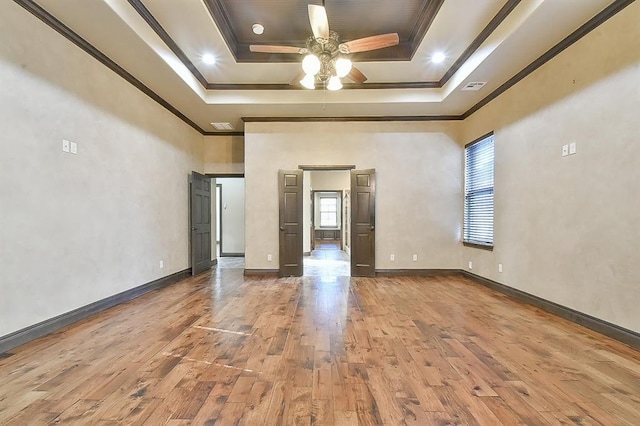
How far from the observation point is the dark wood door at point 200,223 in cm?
623

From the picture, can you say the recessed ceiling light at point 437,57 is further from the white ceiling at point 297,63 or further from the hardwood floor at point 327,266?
the hardwood floor at point 327,266

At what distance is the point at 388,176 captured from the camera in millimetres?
6137

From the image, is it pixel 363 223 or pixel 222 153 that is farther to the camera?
pixel 222 153

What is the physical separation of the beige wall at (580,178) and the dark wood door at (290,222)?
3428 millimetres

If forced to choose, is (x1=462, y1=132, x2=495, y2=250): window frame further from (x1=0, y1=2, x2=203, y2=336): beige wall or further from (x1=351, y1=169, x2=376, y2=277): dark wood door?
(x1=0, y1=2, x2=203, y2=336): beige wall

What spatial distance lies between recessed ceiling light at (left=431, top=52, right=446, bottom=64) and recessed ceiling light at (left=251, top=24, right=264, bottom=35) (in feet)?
7.84

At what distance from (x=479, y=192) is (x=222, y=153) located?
207 inches

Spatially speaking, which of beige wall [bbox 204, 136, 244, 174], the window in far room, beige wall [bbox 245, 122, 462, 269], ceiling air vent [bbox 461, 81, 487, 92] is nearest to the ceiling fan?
ceiling air vent [bbox 461, 81, 487, 92]

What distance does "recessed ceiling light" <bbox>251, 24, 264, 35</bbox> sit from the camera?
4093mm

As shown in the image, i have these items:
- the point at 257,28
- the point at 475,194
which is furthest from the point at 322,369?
the point at 475,194

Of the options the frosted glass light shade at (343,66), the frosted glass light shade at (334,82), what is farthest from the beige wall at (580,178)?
the frosted glass light shade at (334,82)

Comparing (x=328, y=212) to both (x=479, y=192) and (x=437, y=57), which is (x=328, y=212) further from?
(x=437, y=57)

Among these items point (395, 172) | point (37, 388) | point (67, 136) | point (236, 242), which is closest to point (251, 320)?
point (37, 388)

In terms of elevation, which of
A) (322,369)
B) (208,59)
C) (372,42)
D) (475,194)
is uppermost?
(208,59)
